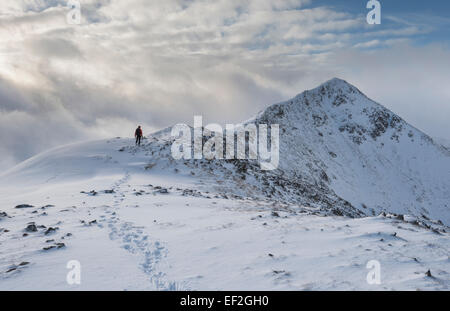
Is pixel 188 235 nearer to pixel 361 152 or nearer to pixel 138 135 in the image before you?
pixel 138 135

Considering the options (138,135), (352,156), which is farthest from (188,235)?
(352,156)

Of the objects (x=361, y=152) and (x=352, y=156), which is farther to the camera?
(x=361, y=152)

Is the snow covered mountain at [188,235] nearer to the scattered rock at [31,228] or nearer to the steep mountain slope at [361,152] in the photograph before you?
the scattered rock at [31,228]

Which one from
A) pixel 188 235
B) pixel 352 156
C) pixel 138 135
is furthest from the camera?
pixel 352 156

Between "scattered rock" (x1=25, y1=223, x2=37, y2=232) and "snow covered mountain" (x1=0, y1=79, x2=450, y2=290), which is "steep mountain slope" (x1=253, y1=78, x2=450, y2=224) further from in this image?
"scattered rock" (x1=25, y1=223, x2=37, y2=232)

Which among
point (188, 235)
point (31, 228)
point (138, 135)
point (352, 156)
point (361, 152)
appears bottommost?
point (352, 156)

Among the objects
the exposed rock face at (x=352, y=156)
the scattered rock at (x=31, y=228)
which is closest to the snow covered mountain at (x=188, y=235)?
the scattered rock at (x=31, y=228)

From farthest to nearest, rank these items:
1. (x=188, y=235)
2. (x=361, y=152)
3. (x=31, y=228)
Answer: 1. (x=361, y=152)
2. (x=31, y=228)
3. (x=188, y=235)

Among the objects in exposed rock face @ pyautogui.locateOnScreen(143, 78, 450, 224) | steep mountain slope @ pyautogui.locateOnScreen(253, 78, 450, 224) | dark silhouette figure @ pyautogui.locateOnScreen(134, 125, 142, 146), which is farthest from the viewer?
steep mountain slope @ pyautogui.locateOnScreen(253, 78, 450, 224)

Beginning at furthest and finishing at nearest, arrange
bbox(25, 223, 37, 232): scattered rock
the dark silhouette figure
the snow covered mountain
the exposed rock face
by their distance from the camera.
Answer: the exposed rock face < the dark silhouette figure < bbox(25, 223, 37, 232): scattered rock < the snow covered mountain

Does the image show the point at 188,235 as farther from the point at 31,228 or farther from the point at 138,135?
the point at 138,135

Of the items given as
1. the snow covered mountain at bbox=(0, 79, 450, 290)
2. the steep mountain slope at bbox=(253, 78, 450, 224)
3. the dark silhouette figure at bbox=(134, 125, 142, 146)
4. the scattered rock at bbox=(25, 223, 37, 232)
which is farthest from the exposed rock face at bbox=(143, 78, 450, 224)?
the scattered rock at bbox=(25, 223, 37, 232)

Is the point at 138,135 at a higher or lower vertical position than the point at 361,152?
higher

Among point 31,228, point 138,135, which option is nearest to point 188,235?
point 31,228
